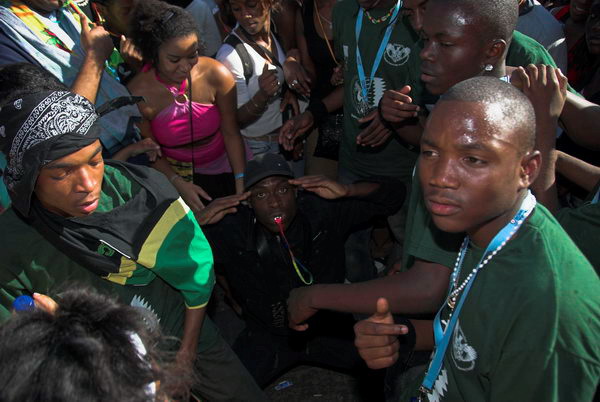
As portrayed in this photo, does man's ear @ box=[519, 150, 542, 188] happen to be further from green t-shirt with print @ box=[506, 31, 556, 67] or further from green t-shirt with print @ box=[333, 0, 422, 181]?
green t-shirt with print @ box=[333, 0, 422, 181]

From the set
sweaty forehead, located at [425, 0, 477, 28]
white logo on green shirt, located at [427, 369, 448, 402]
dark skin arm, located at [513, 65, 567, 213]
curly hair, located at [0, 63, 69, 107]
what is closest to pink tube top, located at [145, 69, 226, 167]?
curly hair, located at [0, 63, 69, 107]

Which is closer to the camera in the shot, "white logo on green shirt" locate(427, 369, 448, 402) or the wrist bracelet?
"white logo on green shirt" locate(427, 369, 448, 402)

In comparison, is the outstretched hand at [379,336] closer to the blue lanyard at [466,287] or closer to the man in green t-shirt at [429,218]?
the blue lanyard at [466,287]

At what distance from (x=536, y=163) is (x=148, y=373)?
1.29 metres

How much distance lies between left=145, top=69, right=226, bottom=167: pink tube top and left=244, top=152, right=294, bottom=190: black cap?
0.56 meters

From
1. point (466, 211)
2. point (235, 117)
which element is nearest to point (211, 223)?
point (235, 117)

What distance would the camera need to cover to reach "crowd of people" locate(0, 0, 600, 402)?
1415mm

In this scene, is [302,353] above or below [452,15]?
below

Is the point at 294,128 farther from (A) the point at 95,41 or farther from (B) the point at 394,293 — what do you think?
(B) the point at 394,293

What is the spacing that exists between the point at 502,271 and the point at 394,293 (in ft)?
2.27

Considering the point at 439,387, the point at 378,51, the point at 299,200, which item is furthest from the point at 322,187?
the point at 439,387

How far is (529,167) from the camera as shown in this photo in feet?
5.30

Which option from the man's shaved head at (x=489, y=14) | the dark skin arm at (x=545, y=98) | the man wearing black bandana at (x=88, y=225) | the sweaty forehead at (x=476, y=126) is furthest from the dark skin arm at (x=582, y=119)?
the man wearing black bandana at (x=88, y=225)

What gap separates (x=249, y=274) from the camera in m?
3.46
